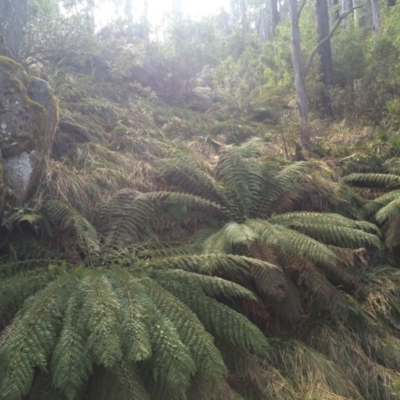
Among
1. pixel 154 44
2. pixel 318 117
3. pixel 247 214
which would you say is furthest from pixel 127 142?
pixel 154 44

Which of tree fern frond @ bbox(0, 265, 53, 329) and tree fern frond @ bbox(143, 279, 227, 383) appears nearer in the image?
tree fern frond @ bbox(143, 279, 227, 383)

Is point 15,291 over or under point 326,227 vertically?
under

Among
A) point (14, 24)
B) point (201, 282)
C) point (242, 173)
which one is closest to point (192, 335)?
point (201, 282)

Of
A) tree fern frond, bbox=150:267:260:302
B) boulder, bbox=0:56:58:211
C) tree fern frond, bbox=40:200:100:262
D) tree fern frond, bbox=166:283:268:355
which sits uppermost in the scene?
boulder, bbox=0:56:58:211

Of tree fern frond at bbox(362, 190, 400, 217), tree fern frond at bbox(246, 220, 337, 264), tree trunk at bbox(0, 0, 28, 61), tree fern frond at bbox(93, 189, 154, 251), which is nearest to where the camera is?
tree fern frond at bbox(246, 220, 337, 264)

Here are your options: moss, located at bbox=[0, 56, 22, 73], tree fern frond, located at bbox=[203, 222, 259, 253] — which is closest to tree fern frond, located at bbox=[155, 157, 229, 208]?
tree fern frond, located at bbox=[203, 222, 259, 253]

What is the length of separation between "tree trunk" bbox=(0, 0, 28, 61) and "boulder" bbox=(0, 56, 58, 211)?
4.35ft

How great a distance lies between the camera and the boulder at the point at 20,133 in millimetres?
4324

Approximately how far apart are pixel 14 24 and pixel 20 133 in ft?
8.43

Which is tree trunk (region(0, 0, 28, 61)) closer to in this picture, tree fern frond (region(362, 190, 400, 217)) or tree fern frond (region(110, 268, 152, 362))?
tree fern frond (region(110, 268, 152, 362))

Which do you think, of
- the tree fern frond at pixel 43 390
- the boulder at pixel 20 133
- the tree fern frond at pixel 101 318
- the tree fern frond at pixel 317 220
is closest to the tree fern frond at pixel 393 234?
the tree fern frond at pixel 317 220

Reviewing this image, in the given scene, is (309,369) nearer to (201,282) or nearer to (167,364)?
(201,282)

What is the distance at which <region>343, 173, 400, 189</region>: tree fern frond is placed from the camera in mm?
5523

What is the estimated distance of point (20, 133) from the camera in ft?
14.7
